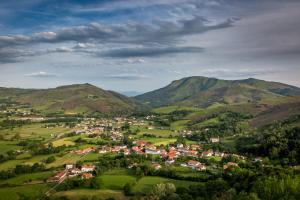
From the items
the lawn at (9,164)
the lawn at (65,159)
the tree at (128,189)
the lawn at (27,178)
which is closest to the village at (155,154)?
the lawn at (27,178)

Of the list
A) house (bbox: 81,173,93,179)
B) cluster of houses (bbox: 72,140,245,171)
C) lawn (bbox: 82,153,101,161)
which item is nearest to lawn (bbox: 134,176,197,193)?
house (bbox: 81,173,93,179)

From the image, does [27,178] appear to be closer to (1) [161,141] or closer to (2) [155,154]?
(2) [155,154]

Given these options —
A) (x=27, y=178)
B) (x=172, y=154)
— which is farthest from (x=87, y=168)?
(x=172, y=154)

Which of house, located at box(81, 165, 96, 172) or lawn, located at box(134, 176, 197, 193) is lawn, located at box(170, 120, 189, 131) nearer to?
house, located at box(81, 165, 96, 172)

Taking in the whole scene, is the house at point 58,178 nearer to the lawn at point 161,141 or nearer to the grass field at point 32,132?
the lawn at point 161,141

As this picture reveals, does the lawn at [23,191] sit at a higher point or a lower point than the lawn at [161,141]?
lower

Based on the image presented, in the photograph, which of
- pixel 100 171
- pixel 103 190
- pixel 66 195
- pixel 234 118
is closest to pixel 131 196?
pixel 103 190

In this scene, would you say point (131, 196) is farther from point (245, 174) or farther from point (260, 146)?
point (260, 146)

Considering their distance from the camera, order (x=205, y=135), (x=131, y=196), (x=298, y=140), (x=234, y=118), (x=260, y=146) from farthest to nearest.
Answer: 1. (x=234, y=118)
2. (x=205, y=135)
3. (x=260, y=146)
4. (x=298, y=140)
5. (x=131, y=196)
